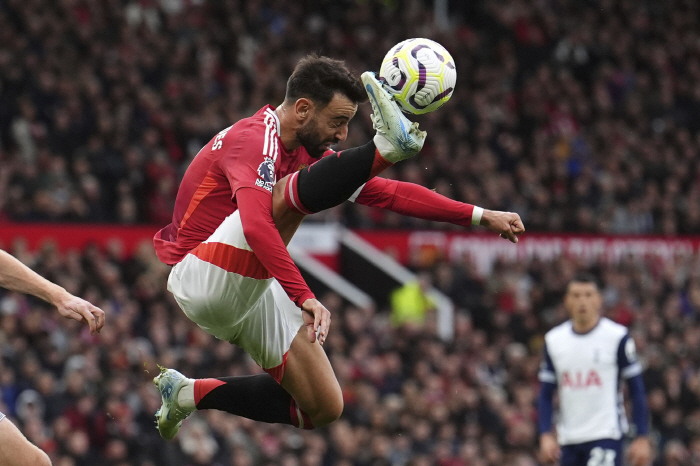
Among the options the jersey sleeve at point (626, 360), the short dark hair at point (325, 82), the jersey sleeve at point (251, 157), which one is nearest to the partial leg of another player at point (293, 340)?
the jersey sleeve at point (251, 157)

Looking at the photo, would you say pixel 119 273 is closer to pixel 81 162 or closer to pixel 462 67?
pixel 81 162

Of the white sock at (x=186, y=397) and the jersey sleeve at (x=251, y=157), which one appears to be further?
the white sock at (x=186, y=397)

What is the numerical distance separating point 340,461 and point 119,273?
3453mm

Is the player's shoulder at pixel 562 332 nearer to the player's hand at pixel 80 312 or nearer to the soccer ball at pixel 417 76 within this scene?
the soccer ball at pixel 417 76

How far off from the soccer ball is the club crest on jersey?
28.1 inches

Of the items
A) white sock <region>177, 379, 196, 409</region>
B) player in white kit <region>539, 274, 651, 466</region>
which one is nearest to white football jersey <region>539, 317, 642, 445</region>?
player in white kit <region>539, 274, 651, 466</region>

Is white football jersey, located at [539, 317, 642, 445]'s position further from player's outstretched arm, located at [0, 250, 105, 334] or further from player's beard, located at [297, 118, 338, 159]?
player's outstretched arm, located at [0, 250, 105, 334]

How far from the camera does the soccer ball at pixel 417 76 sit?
551 centimetres

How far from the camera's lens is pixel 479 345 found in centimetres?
1429

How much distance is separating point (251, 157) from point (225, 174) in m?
0.21

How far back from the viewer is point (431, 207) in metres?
6.02

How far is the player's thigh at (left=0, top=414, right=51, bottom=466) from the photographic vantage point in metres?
5.02

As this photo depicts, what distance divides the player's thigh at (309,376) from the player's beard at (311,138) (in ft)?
3.31

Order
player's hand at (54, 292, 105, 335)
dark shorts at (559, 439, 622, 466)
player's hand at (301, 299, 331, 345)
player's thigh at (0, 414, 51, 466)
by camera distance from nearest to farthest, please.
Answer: player's hand at (54, 292, 105, 335)
player's thigh at (0, 414, 51, 466)
player's hand at (301, 299, 331, 345)
dark shorts at (559, 439, 622, 466)
